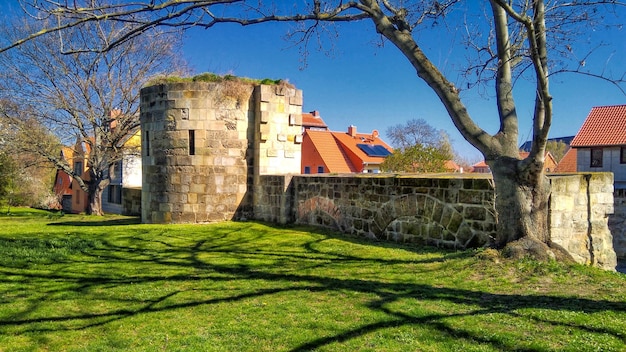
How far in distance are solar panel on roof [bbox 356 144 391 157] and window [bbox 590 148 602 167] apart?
17.5 m

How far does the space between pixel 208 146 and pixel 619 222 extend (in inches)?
738

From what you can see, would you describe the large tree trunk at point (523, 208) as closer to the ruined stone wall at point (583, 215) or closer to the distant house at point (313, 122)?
the ruined stone wall at point (583, 215)

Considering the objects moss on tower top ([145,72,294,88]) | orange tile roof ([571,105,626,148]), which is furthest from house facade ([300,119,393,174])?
moss on tower top ([145,72,294,88])

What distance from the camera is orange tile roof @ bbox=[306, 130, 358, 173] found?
42.1 metres

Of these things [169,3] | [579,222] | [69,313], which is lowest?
[69,313]

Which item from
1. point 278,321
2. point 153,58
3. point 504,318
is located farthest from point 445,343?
point 153,58

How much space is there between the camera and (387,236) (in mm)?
8867

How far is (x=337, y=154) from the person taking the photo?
43406 mm

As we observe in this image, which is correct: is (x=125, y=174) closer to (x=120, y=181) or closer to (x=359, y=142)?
(x=120, y=181)

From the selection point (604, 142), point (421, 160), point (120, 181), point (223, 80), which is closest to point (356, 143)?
point (421, 160)

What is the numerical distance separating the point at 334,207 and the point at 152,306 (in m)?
5.74

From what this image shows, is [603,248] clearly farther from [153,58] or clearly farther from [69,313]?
[153,58]

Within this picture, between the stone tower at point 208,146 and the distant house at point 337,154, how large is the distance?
1107 inches

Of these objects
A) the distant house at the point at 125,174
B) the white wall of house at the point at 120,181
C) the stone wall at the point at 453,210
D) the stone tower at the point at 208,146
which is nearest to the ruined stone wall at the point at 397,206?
the stone wall at the point at 453,210
